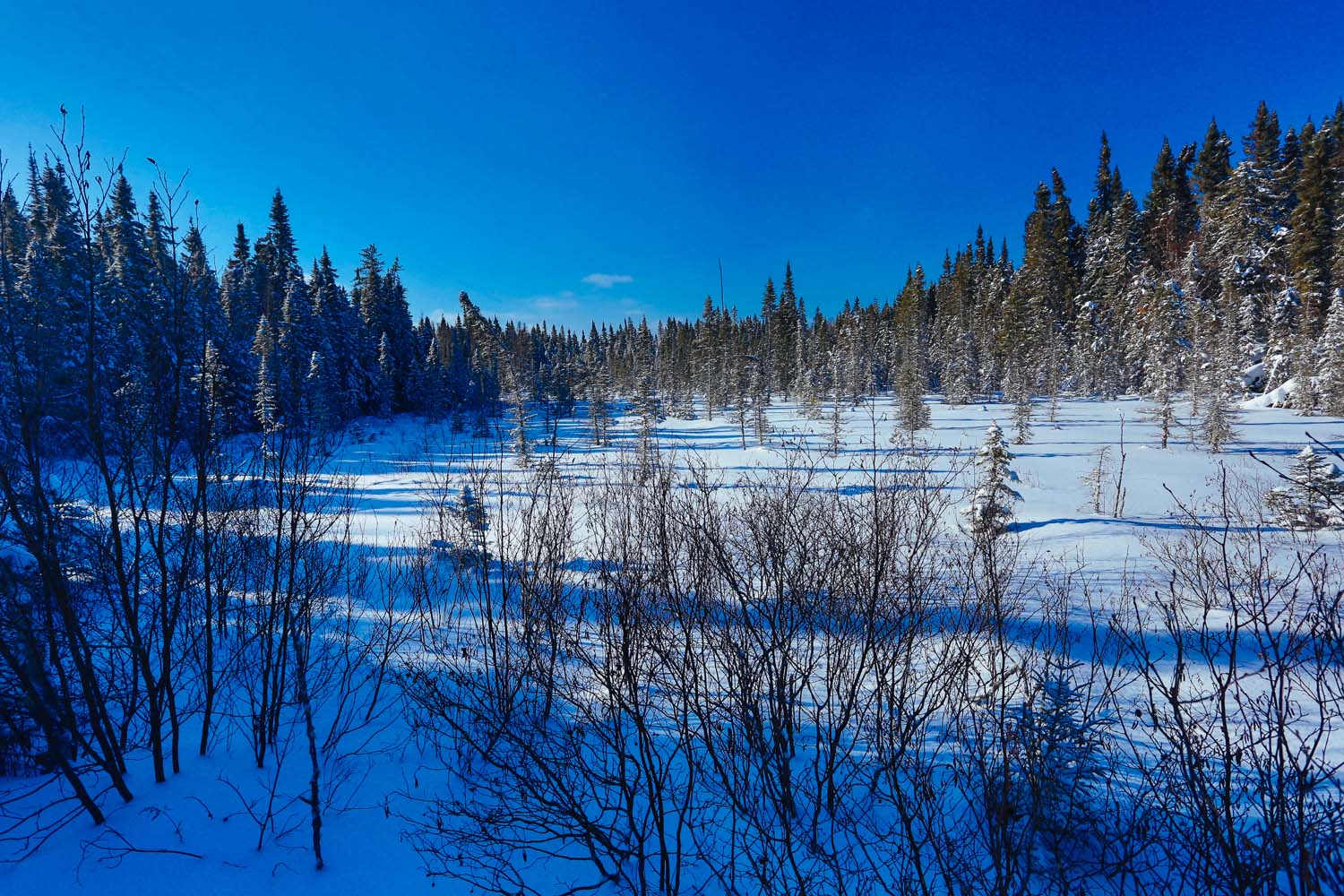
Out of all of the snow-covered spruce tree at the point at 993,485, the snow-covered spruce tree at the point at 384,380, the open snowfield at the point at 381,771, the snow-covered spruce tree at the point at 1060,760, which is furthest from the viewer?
the snow-covered spruce tree at the point at 384,380

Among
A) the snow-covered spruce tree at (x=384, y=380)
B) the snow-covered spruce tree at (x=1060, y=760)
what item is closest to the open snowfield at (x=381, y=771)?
the snow-covered spruce tree at (x=1060, y=760)

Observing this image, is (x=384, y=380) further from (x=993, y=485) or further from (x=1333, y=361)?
(x=1333, y=361)

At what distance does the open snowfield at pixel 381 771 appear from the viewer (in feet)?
11.4

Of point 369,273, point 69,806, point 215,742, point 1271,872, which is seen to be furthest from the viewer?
point 369,273

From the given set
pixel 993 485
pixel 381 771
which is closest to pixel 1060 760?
pixel 381 771

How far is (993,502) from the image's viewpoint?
14562mm

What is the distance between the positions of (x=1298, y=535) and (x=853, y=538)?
14.5 m

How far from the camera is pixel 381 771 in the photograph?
493 centimetres

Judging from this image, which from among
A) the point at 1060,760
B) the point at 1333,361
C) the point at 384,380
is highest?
the point at 384,380

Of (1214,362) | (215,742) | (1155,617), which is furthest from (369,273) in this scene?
(1214,362)

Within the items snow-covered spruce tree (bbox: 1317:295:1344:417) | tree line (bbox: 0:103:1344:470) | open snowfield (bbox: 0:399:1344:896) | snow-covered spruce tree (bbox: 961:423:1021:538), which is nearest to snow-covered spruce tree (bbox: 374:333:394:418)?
tree line (bbox: 0:103:1344:470)

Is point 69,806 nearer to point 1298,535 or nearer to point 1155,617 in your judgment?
point 1155,617

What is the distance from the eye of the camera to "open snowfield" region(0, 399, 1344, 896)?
347 cm

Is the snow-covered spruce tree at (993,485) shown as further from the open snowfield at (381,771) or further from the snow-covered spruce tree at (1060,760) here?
the snow-covered spruce tree at (1060,760)
